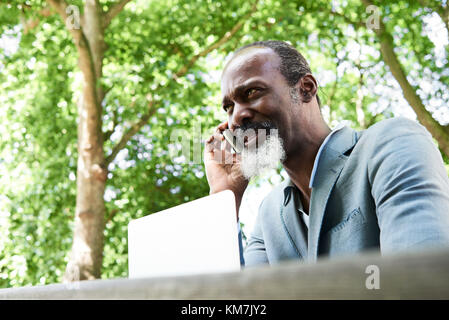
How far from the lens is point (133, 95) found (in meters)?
Answer: 7.66

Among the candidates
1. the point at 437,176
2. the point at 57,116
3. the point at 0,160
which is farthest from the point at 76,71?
the point at 437,176

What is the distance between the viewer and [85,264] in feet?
20.2

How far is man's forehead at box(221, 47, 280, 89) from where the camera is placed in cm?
222

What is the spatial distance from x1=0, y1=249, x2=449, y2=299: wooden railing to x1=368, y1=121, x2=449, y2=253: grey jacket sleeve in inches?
37.2

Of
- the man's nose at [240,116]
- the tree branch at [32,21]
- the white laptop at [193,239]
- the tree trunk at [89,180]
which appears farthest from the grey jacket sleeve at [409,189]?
the tree branch at [32,21]

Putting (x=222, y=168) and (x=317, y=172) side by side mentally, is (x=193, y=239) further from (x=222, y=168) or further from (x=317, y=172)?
(x=222, y=168)

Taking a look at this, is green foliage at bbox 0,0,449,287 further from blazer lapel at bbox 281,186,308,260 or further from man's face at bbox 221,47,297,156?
blazer lapel at bbox 281,186,308,260

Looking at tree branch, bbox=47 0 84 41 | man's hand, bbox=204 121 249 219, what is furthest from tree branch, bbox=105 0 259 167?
man's hand, bbox=204 121 249 219

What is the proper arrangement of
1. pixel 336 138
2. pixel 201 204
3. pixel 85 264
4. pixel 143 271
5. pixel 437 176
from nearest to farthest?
pixel 437 176
pixel 201 204
pixel 143 271
pixel 336 138
pixel 85 264

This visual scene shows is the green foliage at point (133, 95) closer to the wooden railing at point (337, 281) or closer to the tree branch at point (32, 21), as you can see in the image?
the tree branch at point (32, 21)

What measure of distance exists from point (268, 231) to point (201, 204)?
2.51ft

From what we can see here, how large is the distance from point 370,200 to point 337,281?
1375 mm
